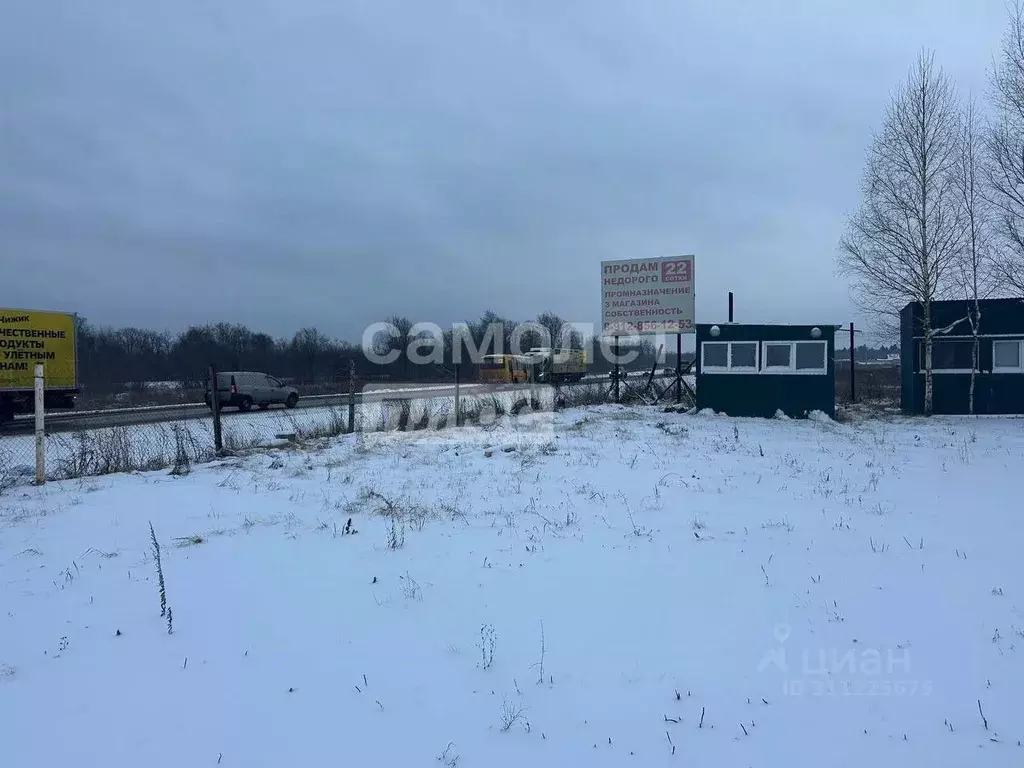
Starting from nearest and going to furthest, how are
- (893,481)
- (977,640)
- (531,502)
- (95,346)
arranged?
(977,640), (531,502), (893,481), (95,346)

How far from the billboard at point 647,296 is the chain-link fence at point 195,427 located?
2446 millimetres

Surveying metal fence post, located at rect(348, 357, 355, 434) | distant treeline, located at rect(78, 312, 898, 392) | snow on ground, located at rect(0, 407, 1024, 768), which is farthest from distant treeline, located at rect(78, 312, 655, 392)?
snow on ground, located at rect(0, 407, 1024, 768)

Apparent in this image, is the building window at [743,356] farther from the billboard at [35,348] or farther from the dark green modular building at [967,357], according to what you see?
the billboard at [35,348]

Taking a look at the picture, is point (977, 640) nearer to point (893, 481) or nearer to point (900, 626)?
point (900, 626)

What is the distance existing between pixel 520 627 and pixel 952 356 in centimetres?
2135

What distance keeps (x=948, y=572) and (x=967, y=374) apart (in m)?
18.4

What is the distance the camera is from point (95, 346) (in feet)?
177

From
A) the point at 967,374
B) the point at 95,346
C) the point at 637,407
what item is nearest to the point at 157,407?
the point at 637,407

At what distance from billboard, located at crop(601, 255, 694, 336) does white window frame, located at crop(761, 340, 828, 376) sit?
3.47 m

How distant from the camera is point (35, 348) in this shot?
2128 centimetres

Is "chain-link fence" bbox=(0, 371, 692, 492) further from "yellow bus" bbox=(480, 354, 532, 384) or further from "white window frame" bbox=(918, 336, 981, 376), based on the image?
"yellow bus" bbox=(480, 354, 532, 384)

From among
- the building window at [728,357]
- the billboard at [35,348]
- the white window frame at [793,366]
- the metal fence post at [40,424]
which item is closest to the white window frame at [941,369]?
the white window frame at [793,366]

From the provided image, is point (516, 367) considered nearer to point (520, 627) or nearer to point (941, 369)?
point (941, 369)

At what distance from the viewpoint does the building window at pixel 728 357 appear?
1927cm
